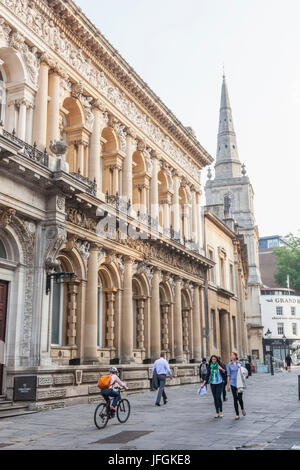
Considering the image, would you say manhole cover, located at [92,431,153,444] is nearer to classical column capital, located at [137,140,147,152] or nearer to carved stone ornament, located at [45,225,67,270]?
carved stone ornament, located at [45,225,67,270]

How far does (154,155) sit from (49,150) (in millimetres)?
10285

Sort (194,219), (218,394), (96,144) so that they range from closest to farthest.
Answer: (218,394) < (96,144) < (194,219)

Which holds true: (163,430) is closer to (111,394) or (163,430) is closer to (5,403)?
(111,394)

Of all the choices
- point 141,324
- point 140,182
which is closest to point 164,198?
point 140,182

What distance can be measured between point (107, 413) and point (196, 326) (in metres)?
19.7

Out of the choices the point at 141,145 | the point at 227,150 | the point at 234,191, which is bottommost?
the point at 141,145

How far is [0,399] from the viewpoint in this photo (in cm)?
1470

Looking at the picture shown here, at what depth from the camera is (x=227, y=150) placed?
8750cm

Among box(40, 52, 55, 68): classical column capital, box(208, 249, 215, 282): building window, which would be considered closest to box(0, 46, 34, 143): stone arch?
box(40, 52, 55, 68): classical column capital

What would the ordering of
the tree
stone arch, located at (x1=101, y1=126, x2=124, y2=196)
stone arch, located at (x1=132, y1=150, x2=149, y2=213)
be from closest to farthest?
stone arch, located at (x1=101, y1=126, x2=124, y2=196) < stone arch, located at (x1=132, y1=150, x2=149, y2=213) < the tree

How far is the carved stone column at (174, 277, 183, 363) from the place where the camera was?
27562 mm

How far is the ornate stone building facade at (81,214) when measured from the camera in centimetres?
1580

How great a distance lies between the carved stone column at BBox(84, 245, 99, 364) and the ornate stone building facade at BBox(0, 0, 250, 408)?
47 mm

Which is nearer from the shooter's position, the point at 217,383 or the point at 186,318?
the point at 217,383
